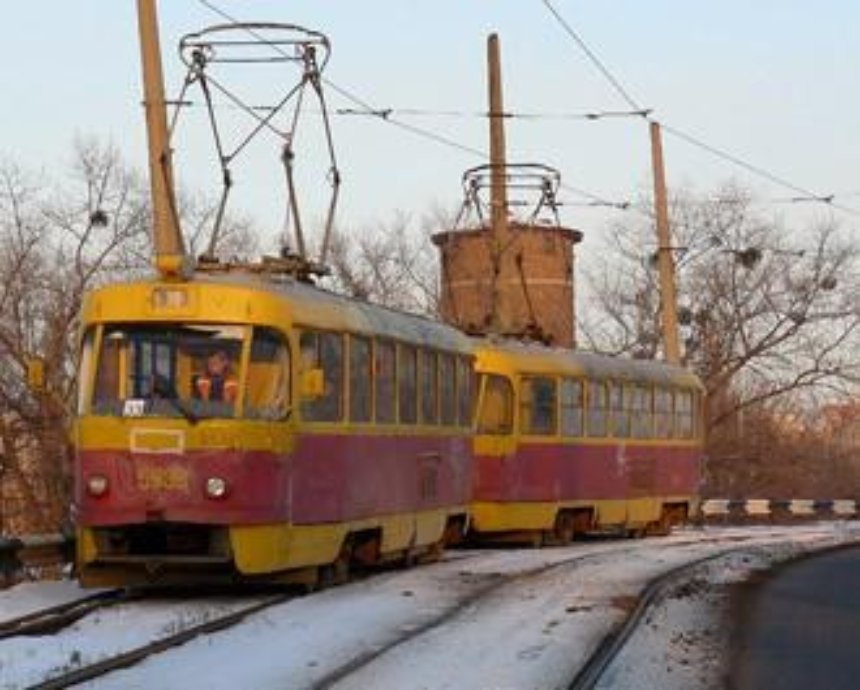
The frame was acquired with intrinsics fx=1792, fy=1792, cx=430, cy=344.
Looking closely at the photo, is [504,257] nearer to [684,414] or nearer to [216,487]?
[684,414]

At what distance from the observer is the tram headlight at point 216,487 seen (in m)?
15.5

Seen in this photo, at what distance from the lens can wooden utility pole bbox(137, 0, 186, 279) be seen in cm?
1998

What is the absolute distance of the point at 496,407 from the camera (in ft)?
83.4

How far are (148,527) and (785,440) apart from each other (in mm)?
53995

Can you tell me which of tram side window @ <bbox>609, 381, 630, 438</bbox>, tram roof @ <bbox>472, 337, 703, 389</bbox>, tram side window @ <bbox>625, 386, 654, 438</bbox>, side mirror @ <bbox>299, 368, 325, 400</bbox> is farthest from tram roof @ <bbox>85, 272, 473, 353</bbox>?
tram side window @ <bbox>625, 386, 654, 438</bbox>

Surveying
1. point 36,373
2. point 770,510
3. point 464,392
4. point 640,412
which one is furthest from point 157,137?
point 770,510

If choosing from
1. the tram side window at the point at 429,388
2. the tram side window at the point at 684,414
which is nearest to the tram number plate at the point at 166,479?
the tram side window at the point at 429,388

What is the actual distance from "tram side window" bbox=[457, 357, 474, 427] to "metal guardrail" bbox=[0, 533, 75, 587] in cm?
529

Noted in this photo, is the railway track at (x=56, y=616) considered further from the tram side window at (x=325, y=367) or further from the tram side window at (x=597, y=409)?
the tram side window at (x=597, y=409)

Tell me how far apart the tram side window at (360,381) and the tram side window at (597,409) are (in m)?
10.4

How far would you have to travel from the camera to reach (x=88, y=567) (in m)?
16.1

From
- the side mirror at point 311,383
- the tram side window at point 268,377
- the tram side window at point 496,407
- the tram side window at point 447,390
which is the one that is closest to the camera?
the tram side window at point 268,377

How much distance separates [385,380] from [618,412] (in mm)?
11299

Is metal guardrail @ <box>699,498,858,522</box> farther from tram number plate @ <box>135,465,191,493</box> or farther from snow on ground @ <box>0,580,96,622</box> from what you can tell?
tram number plate @ <box>135,465,191,493</box>
